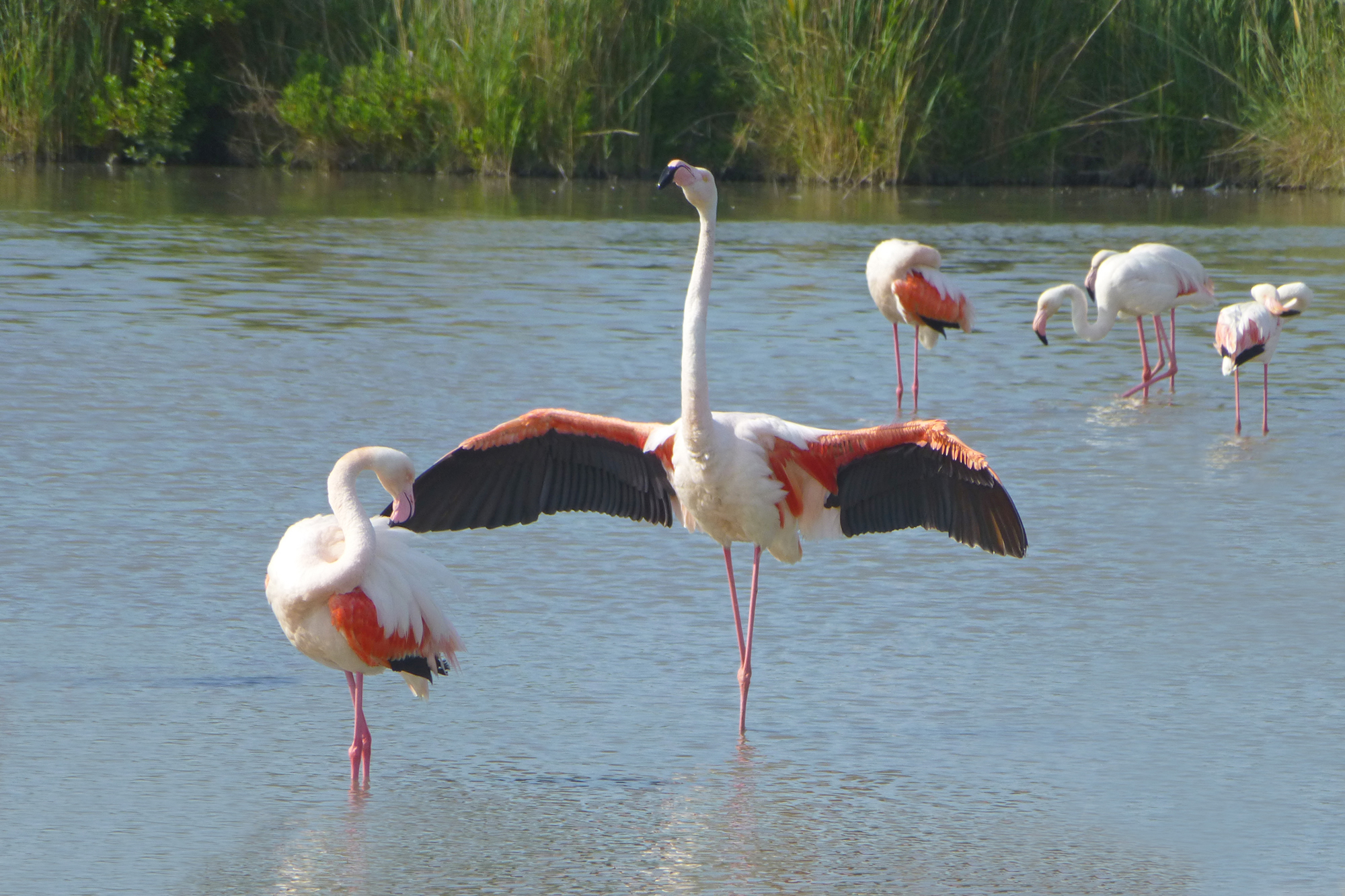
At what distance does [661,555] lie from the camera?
6281mm

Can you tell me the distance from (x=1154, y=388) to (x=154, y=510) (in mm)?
5244

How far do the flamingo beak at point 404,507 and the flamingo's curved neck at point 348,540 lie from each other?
150mm

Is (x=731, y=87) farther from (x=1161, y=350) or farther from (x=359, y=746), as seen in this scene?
(x=359, y=746)

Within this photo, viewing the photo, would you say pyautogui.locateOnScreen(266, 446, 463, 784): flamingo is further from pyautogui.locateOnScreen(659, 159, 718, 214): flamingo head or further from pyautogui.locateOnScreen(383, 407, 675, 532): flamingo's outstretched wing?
pyautogui.locateOnScreen(659, 159, 718, 214): flamingo head

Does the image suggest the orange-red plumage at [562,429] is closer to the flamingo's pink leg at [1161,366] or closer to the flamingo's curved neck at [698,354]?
the flamingo's curved neck at [698,354]

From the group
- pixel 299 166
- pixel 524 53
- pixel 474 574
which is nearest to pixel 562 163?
pixel 524 53

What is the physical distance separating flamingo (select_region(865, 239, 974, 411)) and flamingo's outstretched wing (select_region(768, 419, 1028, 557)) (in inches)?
182

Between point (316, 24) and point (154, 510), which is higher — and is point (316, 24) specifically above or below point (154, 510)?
above

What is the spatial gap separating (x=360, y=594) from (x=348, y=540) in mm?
118

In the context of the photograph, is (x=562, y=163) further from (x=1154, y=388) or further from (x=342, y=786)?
(x=342, y=786)

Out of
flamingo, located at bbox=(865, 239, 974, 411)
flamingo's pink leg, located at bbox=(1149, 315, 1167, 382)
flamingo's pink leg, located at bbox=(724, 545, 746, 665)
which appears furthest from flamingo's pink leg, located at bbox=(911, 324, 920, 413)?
flamingo's pink leg, located at bbox=(724, 545, 746, 665)

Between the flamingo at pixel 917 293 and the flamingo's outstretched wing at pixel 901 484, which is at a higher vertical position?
the flamingo at pixel 917 293

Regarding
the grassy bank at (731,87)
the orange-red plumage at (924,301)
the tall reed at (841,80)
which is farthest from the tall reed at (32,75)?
the orange-red plumage at (924,301)

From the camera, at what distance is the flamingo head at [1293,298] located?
28.8ft
